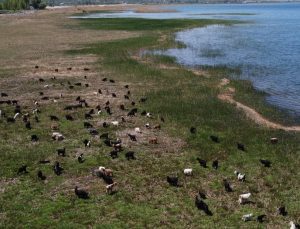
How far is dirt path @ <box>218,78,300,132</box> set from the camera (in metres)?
28.9

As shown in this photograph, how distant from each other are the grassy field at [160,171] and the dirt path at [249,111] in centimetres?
76

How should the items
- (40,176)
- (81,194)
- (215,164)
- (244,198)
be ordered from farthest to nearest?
(215,164) < (40,176) < (81,194) < (244,198)

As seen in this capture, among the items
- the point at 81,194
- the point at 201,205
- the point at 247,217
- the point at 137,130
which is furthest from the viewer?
the point at 137,130

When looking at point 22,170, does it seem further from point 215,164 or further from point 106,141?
point 215,164

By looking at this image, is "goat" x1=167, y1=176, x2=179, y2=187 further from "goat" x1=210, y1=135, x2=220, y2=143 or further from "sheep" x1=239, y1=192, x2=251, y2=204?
"goat" x1=210, y1=135, x2=220, y2=143

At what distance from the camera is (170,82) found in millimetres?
40625

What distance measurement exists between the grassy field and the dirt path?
76cm

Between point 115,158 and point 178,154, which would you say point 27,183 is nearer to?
point 115,158

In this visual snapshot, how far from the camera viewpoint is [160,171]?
21594 millimetres

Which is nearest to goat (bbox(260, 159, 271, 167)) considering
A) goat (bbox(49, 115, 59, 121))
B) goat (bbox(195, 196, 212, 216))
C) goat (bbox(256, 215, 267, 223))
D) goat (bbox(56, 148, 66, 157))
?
goat (bbox(256, 215, 267, 223))

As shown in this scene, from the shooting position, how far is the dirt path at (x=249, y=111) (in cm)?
2894

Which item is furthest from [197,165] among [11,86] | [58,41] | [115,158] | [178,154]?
[58,41]

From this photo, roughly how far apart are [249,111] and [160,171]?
1287 cm

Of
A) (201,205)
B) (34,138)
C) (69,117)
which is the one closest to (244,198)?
(201,205)
